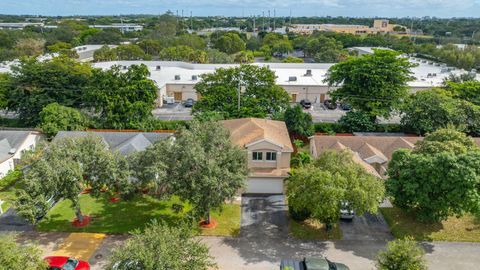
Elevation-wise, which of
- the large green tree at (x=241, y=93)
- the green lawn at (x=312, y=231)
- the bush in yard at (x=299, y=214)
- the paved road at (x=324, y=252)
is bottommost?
the paved road at (x=324, y=252)

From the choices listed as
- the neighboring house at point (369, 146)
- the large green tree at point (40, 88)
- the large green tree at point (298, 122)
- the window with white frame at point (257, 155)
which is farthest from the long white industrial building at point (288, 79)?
the window with white frame at point (257, 155)

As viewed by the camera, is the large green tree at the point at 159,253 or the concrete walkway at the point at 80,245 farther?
the concrete walkway at the point at 80,245

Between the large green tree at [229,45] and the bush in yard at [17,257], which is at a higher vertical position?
the large green tree at [229,45]

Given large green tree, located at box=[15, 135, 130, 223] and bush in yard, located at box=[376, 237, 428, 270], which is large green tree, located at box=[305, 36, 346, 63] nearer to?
large green tree, located at box=[15, 135, 130, 223]

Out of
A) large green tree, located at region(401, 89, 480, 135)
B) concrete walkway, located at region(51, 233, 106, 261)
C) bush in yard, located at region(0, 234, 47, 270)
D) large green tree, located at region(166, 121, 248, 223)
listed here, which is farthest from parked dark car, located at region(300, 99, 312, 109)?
bush in yard, located at region(0, 234, 47, 270)

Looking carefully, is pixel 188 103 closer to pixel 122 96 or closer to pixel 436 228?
pixel 122 96

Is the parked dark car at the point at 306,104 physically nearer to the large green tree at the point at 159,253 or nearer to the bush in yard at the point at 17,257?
the large green tree at the point at 159,253

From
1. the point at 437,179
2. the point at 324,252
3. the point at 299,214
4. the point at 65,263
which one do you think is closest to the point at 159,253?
the point at 65,263
